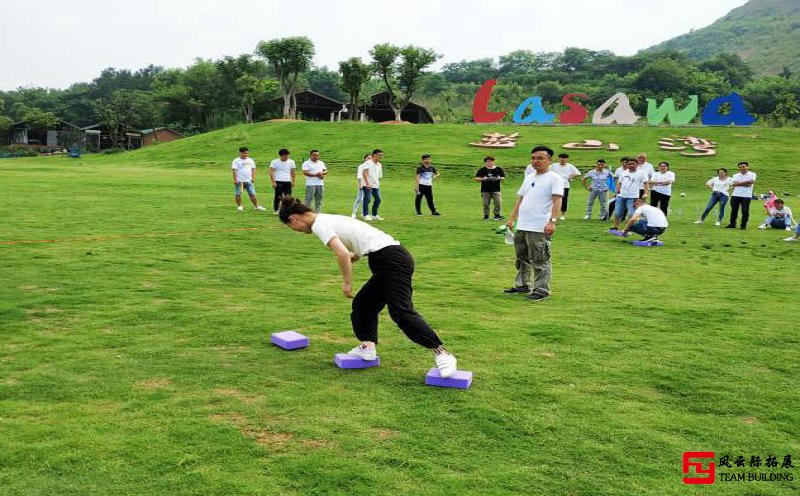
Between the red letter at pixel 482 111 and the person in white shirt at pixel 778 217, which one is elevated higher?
the red letter at pixel 482 111

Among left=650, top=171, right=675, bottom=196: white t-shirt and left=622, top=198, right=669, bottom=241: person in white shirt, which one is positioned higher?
left=650, top=171, right=675, bottom=196: white t-shirt

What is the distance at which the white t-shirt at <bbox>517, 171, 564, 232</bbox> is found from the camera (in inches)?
349

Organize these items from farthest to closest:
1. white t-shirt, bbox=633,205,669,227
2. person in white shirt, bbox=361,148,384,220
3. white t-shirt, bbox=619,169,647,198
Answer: person in white shirt, bbox=361,148,384,220
white t-shirt, bbox=619,169,647,198
white t-shirt, bbox=633,205,669,227

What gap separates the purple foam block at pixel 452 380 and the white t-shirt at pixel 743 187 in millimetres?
15274

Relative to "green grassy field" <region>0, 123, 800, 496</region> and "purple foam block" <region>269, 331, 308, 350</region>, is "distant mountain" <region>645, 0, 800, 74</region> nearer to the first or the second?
"green grassy field" <region>0, 123, 800, 496</region>

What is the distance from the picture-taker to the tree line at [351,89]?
70.0 m

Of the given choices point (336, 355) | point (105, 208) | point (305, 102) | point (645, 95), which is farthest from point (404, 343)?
point (645, 95)

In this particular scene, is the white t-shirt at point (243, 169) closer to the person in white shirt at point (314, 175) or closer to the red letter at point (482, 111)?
the person in white shirt at point (314, 175)

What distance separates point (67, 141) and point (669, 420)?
91.5 m

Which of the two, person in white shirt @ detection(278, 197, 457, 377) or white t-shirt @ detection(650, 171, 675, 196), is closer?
person in white shirt @ detection(278, 197, 457, 377)

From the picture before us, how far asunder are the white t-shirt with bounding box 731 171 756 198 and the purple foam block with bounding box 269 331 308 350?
1559 cm

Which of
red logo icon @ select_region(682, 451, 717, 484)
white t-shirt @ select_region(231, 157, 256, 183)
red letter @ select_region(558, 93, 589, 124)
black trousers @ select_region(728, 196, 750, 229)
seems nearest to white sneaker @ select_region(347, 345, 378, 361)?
red logo icon @ select_region(682, 451, 717, 484)

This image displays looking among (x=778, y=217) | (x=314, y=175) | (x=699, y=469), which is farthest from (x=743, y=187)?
(x=699, y=469)

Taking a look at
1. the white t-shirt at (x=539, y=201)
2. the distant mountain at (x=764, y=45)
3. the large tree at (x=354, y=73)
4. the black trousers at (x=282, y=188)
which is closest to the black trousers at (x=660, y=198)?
the white t-shirt at (x=539, y=201)
